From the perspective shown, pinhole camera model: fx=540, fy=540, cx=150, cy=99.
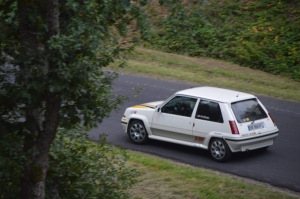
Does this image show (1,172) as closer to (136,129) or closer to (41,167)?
(41,167)

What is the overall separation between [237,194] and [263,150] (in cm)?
350

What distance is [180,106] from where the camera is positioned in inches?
491

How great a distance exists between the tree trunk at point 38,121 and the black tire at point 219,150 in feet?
20.8

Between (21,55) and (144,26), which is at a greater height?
(144,26)

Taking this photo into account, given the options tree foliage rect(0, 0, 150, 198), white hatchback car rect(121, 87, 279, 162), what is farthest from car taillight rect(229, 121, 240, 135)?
tree foliage rect(0, 0, 150, 198)

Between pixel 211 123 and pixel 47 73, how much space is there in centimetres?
689

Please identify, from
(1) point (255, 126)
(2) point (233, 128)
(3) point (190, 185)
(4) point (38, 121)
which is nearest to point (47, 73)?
(4) point (38, 121)

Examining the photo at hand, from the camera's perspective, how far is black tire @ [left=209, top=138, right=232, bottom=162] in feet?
38.0

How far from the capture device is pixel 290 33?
79.3 ft

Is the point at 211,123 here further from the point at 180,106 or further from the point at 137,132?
the point at 137,132

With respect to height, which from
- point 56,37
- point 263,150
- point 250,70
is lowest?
point 263,150

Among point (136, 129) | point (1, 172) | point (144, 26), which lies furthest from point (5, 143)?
point (136, 129)

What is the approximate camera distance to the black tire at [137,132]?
1292 centimetres

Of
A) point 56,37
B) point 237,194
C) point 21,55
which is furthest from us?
point 237,194
